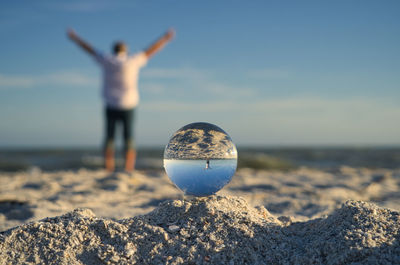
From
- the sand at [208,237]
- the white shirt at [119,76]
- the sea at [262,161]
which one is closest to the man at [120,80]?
the white shirt at [119,76]

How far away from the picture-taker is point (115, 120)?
620 cm

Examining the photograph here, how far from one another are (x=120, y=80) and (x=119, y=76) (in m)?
0.07

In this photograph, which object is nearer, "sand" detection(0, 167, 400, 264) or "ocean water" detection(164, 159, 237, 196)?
"sand" detection(0, 167, 400, 264)

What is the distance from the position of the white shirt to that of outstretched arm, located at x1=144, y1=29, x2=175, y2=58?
0.37 feet

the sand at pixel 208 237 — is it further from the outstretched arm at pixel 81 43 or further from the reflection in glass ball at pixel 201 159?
the outstretched arm at pixel 81 43

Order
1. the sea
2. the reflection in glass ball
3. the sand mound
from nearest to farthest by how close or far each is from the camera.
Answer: the sand mound, the reflection in glass ball, the sea

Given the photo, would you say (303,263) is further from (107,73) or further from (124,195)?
(107,73)

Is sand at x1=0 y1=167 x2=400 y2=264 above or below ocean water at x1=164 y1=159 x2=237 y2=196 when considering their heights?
below

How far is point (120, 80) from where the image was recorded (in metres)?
6.08

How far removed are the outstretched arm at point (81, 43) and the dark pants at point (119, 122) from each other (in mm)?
1087

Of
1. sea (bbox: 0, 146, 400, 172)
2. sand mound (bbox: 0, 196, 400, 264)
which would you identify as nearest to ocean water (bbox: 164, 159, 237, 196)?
sand mound (bbox: 0, 196, 400, 264)

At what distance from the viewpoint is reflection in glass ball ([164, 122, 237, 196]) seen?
7.19 ft

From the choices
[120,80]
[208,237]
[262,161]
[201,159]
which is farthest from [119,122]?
[262,161]

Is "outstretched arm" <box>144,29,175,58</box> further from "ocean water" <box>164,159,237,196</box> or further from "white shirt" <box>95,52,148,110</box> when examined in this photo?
"ocean water" <box>164,159,237,196</box>
